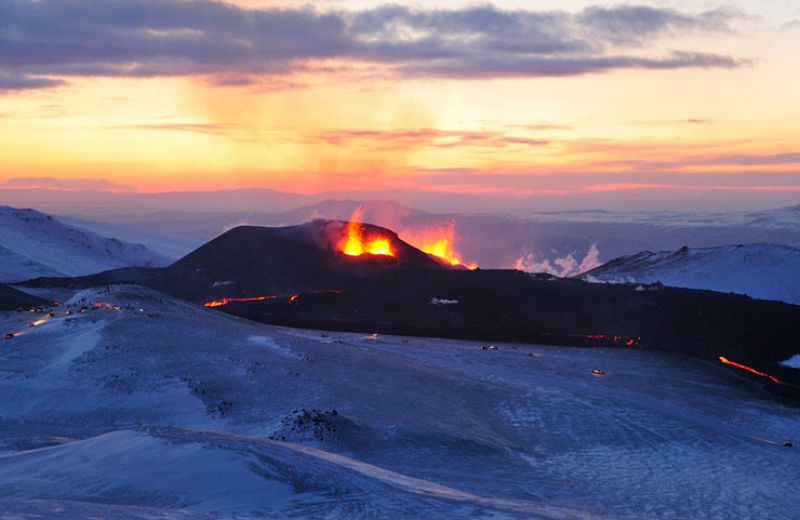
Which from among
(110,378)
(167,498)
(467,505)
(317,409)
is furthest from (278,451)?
(110,378)

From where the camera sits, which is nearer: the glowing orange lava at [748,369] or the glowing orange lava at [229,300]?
the glowing orange lava at [748,369]

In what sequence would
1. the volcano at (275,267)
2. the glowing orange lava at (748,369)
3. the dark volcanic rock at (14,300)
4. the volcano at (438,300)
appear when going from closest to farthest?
the glowing orange lava at (748,369) → the dark volcanic rock at (14,300) → the volcano at (438,300) → the volcano at (275,267)

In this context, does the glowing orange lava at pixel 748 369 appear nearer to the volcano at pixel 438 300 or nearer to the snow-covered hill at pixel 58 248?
the volcano at pixel 438 300

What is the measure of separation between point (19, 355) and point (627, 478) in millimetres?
35967

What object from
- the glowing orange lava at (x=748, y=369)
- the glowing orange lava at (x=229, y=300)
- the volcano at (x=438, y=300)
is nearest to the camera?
the glowing orange lava at (x=748, y=369)

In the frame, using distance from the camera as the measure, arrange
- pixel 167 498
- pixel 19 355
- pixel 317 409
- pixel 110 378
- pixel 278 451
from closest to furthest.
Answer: pixel 167 498 → pixel 278 451 → pixel 317 409 → pixel 110 378 → pixel 19 355

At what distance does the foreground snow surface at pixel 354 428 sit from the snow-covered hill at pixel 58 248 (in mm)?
102057

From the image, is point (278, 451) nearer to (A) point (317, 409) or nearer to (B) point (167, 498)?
(B) point (167, 498)

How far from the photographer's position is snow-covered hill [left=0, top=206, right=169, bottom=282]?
16400 centimetres

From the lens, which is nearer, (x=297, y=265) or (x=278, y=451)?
(x=278, y=451)

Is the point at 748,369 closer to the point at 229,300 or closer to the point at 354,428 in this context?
the point at 354,428

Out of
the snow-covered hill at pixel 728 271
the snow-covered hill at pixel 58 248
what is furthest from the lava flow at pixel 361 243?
the snow-covered hill at pixel 58 248

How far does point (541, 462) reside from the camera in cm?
3962

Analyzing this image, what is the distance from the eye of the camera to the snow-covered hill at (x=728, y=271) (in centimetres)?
10419
